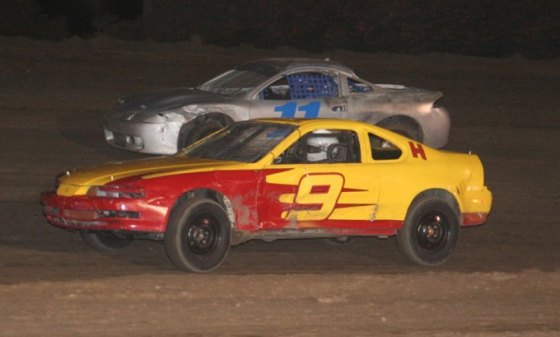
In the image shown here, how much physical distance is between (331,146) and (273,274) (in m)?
1.41

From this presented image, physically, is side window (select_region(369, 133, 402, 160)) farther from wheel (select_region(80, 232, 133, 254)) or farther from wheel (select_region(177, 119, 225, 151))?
wheel (select_region(177, 119, 225, 151))

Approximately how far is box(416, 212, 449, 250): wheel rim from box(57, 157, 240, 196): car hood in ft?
6.77

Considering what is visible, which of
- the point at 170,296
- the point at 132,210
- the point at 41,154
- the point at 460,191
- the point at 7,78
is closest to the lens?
the point at 170,296

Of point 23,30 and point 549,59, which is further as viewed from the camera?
point 549,59

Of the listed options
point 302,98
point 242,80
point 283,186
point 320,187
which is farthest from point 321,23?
point 283,186

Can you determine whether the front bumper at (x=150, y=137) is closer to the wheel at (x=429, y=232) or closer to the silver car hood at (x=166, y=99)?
the silver car hood at (x=166, y=99)

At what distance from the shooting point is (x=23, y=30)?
97.9ft

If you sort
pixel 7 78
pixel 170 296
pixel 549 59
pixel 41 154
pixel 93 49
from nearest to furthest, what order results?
pixel 170 296 < pixel 41 154 < pixel 7 78 < pixel 93 49 < pixel 549 59

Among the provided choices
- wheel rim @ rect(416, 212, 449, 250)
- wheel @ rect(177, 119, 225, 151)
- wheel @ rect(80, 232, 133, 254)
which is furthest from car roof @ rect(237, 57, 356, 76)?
wheel @ rect(80, 232, 133, 254)

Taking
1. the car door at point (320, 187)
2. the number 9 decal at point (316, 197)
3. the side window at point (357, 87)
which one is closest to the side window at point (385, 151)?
the car door at point (320, 187)

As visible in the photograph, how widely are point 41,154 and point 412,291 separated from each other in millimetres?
8082

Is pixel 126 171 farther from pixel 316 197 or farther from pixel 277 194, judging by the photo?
pixel 316 197

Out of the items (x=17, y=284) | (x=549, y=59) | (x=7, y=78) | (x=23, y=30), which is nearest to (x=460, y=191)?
(x=17, y=284)

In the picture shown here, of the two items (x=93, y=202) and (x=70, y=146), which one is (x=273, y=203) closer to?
(x=93, y=202)
